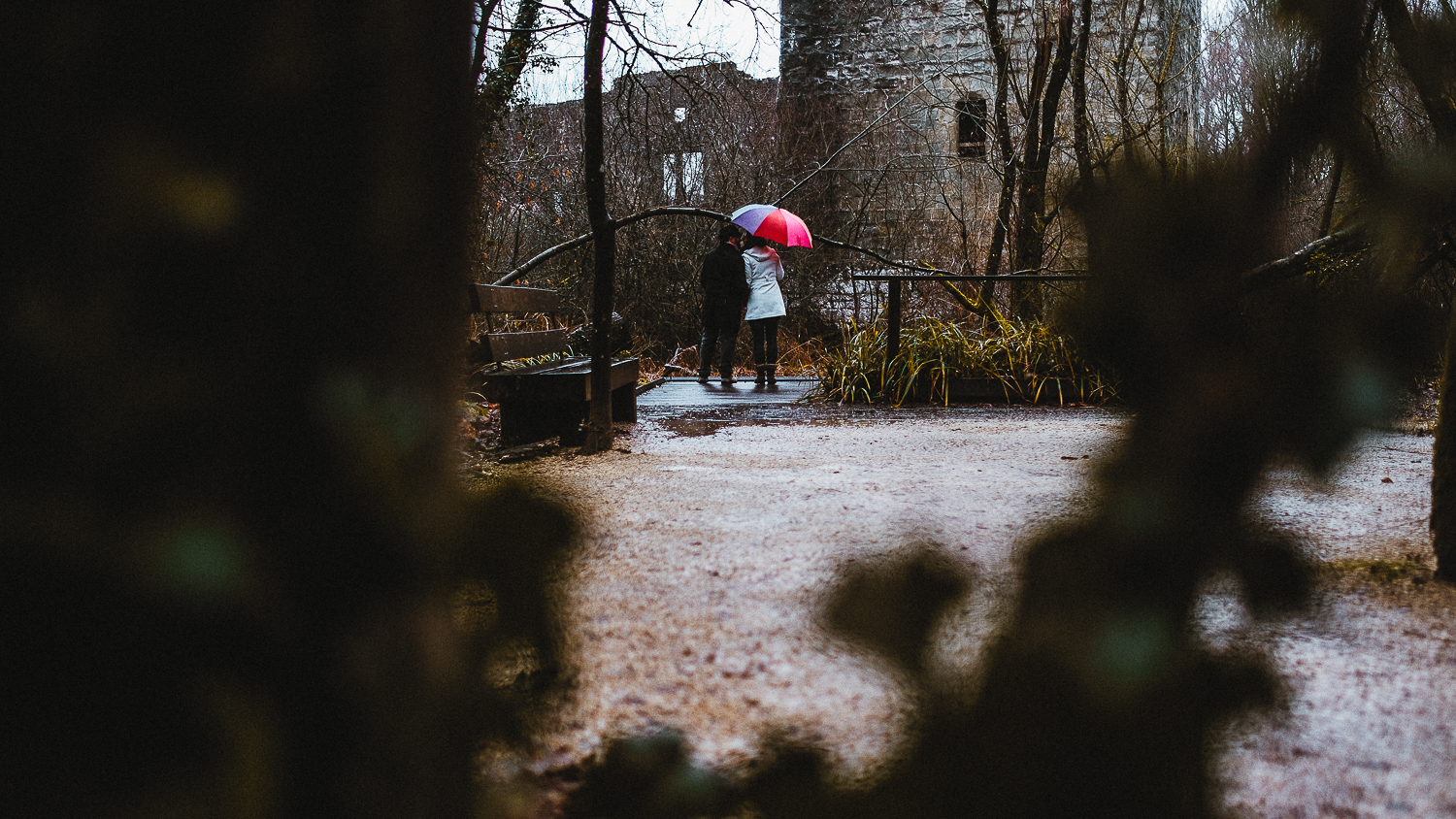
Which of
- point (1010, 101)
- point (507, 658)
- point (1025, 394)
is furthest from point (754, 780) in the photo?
point (1010, 101)

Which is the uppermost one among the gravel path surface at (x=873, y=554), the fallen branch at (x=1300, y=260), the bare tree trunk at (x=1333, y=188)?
the bare tree trunk at (x=1333, y=188)

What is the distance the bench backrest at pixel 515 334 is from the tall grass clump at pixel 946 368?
219 cm

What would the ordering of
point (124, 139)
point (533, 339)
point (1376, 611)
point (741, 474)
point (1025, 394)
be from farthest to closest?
point (1025, 394), point (533, 339), point (741, 474), point (1376, 611), point (124, 139)

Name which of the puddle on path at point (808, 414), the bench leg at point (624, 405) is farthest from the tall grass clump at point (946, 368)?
the bench leg at point (624, 405)

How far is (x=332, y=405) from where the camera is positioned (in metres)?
0.32

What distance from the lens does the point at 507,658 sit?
1.54 ft

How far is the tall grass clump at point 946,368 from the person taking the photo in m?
6.67

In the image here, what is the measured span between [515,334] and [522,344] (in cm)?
19

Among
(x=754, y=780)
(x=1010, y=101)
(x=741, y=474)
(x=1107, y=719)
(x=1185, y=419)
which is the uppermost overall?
(x=1010, y=101)

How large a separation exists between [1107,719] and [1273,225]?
186mm

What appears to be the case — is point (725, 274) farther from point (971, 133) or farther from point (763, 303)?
point (971, 133)

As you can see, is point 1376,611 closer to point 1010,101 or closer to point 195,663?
point 195,663

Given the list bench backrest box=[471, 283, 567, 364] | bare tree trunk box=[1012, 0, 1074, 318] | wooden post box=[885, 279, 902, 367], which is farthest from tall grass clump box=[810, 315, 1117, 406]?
bench backrest box=[471, 283, 567, 364]

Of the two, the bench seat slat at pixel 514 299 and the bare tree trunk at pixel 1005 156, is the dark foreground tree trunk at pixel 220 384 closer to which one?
the bench seat slat at pixel 514 299
